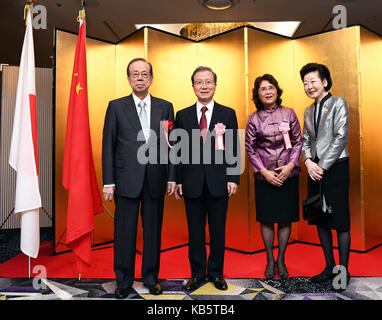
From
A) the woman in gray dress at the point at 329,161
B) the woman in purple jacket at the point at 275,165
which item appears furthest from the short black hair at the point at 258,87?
the woman in gray dress at the point at 329,161

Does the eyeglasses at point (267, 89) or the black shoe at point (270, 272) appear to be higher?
the eyeglasses at point (267, 89)

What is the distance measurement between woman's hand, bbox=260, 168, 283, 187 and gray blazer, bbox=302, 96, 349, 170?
29 cm

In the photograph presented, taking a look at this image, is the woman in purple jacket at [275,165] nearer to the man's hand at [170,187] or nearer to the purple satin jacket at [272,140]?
the purple satin jacket at [272,140]

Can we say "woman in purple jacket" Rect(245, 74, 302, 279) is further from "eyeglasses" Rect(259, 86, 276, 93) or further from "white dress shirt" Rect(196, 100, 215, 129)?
"white dress shirt" Rect(196, 100, 215, 129)

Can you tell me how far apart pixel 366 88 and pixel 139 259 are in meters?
3.13

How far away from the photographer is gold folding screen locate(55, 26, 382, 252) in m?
3.46

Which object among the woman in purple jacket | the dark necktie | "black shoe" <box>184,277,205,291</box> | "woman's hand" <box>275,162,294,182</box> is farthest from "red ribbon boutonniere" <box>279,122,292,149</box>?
"black shoe" <box>184,277,205,291</box>

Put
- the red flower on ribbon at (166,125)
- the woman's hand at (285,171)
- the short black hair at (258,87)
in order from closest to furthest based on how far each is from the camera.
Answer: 1. the red flower on ribbon at (166,125)
2. the woman's hand at (285,171)
3. the short black hair at (258,87)

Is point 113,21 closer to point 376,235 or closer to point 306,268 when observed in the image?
point 306,268

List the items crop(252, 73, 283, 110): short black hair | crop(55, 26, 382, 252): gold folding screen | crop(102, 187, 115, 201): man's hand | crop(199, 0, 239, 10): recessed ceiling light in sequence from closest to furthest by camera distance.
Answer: crop(102, 187, 115, 201): man's hand → crop(252, 73, 283, 110): short black hair → crop(55, 26, 382, 252): gold folding screen → crop(199, 0, 239, 10): recessed ceiling light

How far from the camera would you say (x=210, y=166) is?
2391 mm

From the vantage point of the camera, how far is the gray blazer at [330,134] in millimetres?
2434

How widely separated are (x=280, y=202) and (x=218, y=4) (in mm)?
2650

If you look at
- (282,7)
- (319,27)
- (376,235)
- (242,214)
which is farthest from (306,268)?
(319,27)
